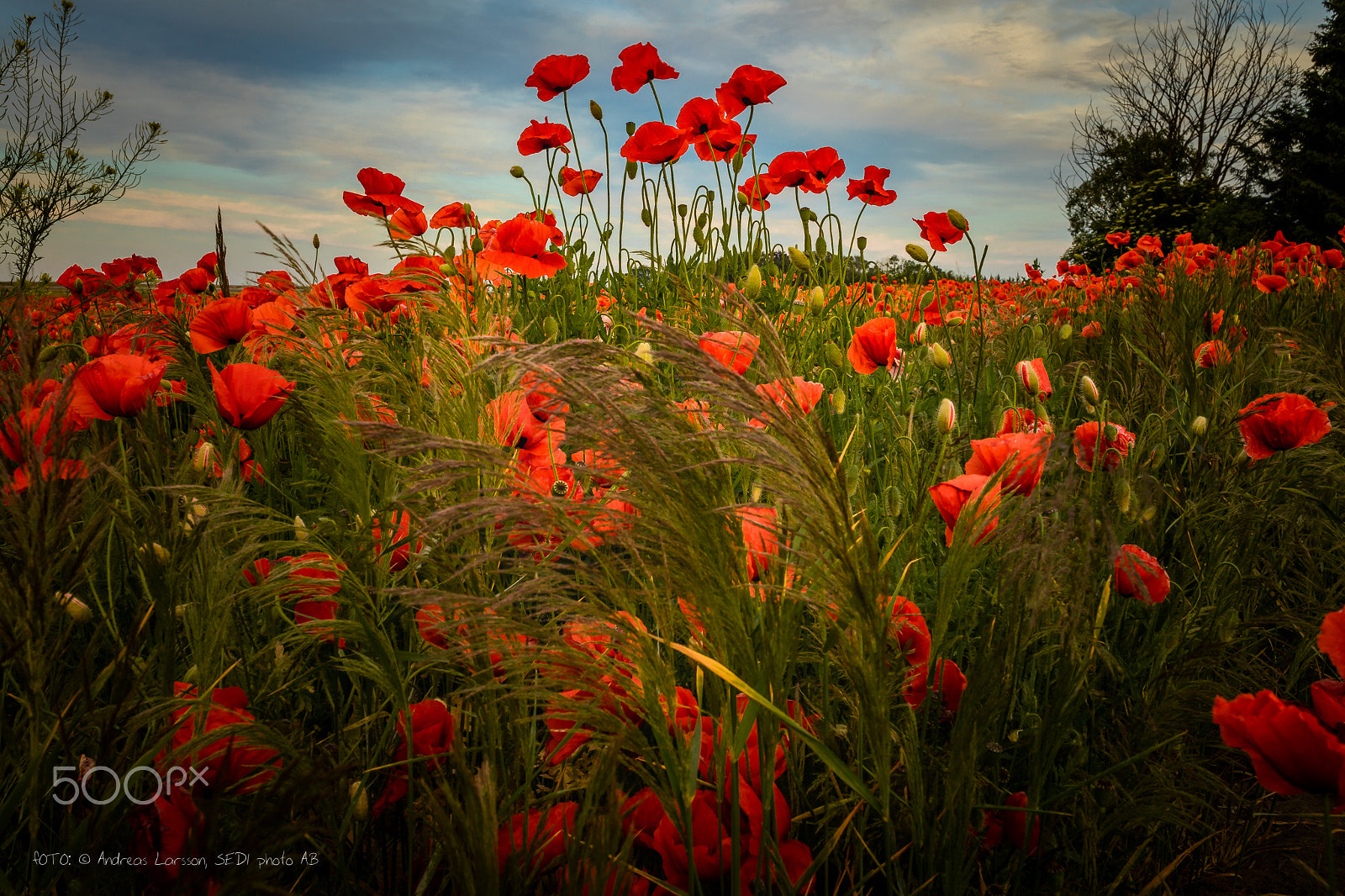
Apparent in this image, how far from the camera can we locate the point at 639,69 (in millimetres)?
2877

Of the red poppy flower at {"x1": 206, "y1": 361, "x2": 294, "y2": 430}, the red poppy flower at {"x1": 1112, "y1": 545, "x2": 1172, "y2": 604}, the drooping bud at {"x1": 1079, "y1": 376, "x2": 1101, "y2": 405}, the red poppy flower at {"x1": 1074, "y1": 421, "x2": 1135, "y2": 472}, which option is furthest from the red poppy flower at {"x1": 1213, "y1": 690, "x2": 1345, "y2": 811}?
the red poppy flower at {"x1": 206, "y1": 361, "x2": 294, "y2": 430}

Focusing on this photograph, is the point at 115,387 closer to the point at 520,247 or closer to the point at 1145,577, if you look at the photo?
the point at 520,247

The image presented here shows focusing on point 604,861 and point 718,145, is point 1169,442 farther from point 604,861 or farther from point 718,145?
point 718,145

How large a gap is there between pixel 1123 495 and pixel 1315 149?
23.6 meters

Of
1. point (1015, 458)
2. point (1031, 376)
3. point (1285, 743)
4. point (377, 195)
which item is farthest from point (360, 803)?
point (377, 195)

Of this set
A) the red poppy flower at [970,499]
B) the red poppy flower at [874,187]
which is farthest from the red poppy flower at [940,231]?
the red poppy flower at [970,499]

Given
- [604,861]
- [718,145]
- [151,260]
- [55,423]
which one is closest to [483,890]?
[604,861]

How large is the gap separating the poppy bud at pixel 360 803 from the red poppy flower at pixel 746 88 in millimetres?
2751

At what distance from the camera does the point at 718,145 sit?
2.87 metres

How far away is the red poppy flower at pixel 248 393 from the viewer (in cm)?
119

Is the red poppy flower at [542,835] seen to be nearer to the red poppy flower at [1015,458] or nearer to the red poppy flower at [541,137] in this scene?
the red poppy flower at [1015,458]

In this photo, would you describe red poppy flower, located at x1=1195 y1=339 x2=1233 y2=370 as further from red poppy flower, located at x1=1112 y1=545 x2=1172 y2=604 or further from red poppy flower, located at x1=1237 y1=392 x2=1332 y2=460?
red poppy flower, located at x1=1112 y1=545 x2=1172 y2=604

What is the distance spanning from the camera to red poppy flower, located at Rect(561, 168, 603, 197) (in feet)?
10.1

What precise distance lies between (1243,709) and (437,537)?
0.85 meters
